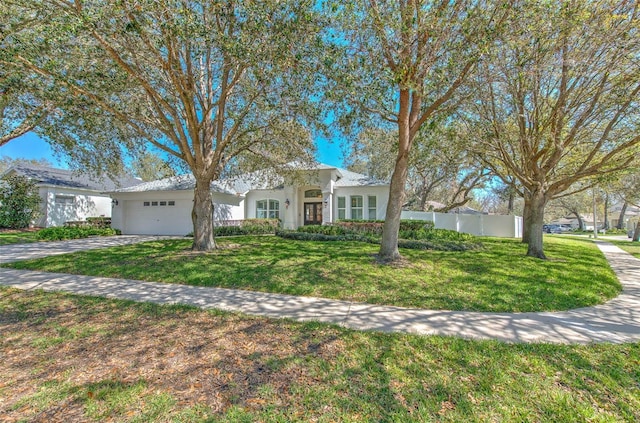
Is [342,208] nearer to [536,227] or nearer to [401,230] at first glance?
[401,230]

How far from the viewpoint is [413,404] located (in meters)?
2.57

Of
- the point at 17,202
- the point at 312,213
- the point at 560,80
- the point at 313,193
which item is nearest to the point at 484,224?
the point at 312,213

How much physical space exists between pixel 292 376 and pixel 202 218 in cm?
867

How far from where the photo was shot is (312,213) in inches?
790

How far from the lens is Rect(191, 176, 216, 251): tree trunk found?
1040 cm

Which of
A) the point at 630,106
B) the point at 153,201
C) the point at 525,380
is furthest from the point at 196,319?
the point at 153,201

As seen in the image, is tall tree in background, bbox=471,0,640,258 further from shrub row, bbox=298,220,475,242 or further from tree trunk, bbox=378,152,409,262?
shrub row, bbox=298,220,475,242

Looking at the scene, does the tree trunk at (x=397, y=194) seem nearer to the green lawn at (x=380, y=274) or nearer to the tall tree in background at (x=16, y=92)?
the green lawn at (x=380, y=274)

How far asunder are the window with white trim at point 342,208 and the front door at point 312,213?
Result: 147 centimetres

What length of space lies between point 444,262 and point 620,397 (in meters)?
6.08

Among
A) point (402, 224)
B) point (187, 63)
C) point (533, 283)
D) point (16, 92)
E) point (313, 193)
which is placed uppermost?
point (187, 63)

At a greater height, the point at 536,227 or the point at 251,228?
the point at 536,227

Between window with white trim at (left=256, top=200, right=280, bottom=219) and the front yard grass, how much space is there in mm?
15963

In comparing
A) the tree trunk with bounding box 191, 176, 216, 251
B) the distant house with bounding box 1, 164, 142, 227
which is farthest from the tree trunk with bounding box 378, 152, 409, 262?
the distant house with bounding box 1, 164, 142, 227
